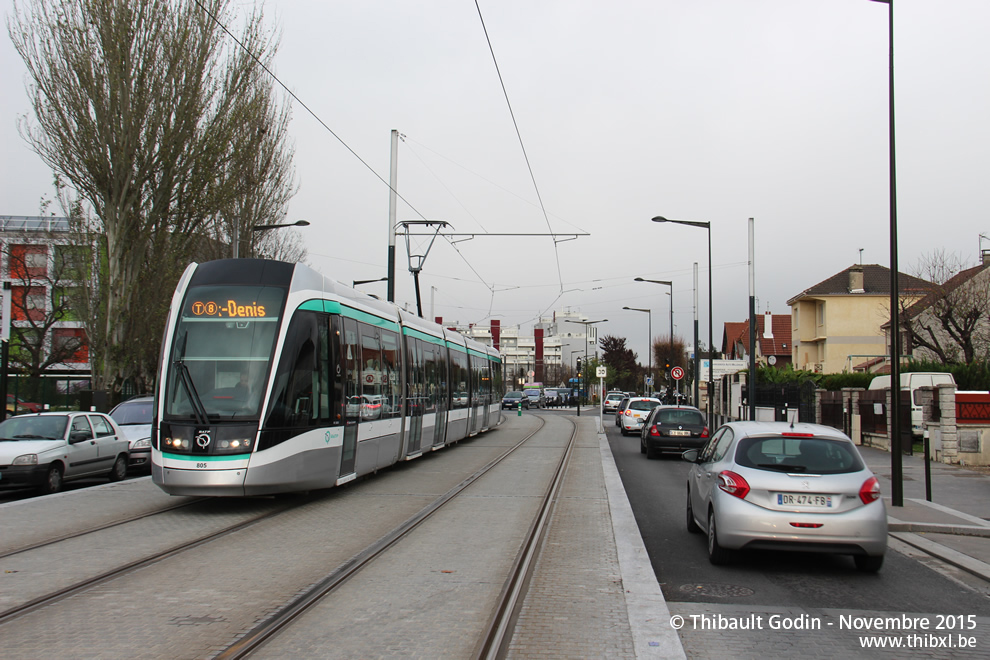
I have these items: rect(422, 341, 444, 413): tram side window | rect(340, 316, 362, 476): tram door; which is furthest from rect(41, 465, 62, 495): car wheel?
rect(422, 341, 444, 413): tram side window

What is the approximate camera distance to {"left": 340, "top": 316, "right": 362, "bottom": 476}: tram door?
13151 millimetres

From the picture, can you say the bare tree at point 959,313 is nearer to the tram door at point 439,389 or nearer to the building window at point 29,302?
the tram door at point 439,389

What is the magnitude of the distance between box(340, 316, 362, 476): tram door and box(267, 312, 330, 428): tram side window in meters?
0.64

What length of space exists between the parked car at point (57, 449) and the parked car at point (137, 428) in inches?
31.9

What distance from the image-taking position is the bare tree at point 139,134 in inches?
984

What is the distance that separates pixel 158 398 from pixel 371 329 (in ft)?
14.9

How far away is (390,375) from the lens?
1630 centimetres

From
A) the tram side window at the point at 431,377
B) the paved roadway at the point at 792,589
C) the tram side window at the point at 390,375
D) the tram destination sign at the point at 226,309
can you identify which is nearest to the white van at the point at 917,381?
the tram side window at the point at 431,377

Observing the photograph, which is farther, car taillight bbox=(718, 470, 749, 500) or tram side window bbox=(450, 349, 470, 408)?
tram side window bbox=(450, 349, 470, 408)

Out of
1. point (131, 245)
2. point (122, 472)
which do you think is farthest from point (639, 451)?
point (131, 245)

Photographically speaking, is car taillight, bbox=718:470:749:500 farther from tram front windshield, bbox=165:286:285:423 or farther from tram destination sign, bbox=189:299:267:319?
tram destination sign, bbox=189:299:267:319

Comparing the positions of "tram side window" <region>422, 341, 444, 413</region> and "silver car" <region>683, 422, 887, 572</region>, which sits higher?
"tram side window" <region>422, 341, 444, 413</region>

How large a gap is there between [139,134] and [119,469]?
1290 centimetres

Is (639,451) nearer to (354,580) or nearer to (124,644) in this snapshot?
(354,580)
